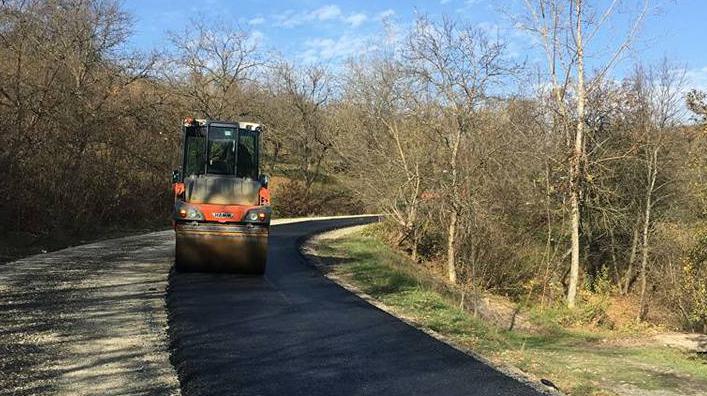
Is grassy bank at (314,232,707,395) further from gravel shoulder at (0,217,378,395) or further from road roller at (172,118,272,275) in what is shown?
gravel shoulder at (0,217,378,395)

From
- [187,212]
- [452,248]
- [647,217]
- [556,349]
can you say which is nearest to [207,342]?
[187,212]

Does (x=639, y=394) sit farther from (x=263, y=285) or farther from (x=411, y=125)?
(x=411, y=125)

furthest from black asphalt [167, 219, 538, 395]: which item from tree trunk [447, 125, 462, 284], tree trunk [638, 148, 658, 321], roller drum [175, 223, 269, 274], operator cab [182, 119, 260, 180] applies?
tree trunk [638, 148, 658, 321]

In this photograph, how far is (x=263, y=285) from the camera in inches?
492

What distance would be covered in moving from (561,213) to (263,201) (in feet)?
48.7

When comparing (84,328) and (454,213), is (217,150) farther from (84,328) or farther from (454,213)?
(454,213)

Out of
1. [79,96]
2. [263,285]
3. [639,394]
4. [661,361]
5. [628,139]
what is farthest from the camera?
[628,139]

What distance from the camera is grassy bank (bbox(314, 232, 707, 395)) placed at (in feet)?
24.5

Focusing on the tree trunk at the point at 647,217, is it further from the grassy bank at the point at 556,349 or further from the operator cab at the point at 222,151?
the operator cab at the point at 222,151

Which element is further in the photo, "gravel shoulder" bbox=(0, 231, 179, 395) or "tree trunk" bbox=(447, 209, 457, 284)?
"tree trunk" bbox=(447, 209, 457, 284)

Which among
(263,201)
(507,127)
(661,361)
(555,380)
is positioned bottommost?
(661,361)

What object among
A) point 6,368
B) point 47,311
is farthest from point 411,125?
point 6,368

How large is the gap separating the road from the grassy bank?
689 mm

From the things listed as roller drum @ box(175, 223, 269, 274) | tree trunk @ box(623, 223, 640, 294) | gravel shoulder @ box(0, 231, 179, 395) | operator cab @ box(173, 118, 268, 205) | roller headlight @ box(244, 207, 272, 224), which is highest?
operator cab @ box(173, 118, 268, 205)
